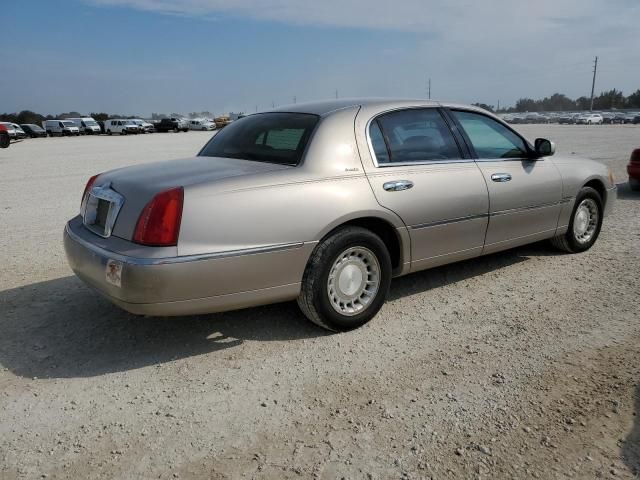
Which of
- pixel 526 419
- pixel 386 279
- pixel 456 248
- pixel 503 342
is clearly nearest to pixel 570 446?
pixel 526 419

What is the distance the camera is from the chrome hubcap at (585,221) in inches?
→ 219

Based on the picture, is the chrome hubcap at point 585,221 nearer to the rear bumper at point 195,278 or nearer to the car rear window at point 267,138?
the car rear window at point 267,138

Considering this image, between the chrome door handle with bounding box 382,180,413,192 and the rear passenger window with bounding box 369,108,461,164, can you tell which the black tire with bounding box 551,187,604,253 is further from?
the chrome door handle with bounding box 382,180,413,192

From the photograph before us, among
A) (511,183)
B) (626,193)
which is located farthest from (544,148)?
(626,193)

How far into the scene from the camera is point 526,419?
8.93ft

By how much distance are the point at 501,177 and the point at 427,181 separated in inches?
35.5

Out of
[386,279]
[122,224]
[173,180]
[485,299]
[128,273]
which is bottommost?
[485,299]

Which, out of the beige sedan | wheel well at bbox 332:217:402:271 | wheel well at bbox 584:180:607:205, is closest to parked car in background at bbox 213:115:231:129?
wheel well at bbox 584:180:607:205

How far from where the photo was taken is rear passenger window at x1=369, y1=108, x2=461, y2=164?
397 centimetres

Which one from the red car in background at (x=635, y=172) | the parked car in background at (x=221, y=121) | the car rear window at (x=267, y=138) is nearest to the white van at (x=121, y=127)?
the parked car in background at (x=221, y=121)

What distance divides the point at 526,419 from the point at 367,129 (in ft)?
7.11

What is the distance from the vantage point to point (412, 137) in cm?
420

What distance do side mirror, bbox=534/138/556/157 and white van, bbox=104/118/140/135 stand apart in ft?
154

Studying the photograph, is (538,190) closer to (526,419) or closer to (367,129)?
(367,129)
